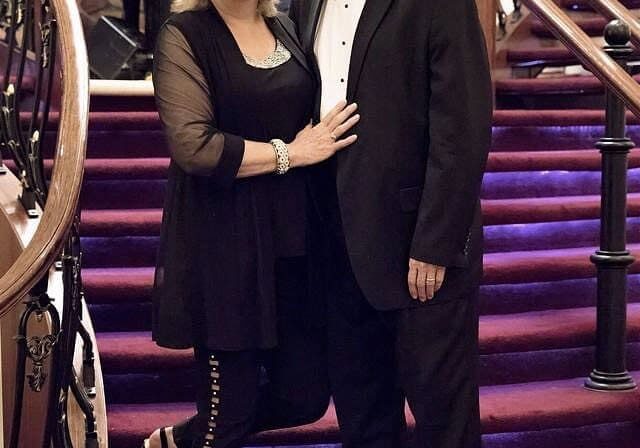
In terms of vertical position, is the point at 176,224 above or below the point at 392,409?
above

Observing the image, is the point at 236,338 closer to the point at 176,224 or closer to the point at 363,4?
the point at 176,224

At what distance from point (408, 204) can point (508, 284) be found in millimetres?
1586

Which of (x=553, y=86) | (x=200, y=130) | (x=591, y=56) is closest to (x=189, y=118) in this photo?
(x=200, y=130)

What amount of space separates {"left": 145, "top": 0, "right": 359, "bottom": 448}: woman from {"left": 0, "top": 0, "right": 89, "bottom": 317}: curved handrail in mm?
191

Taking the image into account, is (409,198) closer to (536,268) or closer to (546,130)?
(536,268)

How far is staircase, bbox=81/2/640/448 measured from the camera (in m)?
3.10

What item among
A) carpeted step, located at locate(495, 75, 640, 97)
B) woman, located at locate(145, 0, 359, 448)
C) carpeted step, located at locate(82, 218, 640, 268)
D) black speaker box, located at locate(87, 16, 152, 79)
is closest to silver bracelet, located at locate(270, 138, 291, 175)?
woman, located at locate(145, 0, 359, 448)

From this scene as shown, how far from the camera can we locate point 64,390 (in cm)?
233

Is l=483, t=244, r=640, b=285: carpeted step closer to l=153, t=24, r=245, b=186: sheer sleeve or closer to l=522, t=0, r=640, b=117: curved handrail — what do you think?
l=522, t=0, r=640, b=117: curved handrail

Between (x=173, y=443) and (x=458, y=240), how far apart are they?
0.93m

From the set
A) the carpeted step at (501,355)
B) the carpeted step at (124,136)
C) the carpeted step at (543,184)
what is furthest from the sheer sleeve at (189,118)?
the carpeted step at (543,184)

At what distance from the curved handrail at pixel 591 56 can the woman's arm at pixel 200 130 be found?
90 centimetres

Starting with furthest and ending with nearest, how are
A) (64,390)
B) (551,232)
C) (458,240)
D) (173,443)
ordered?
(551,232), (173,443), (64,390), (458,240)

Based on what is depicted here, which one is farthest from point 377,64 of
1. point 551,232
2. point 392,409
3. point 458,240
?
point 551,232
